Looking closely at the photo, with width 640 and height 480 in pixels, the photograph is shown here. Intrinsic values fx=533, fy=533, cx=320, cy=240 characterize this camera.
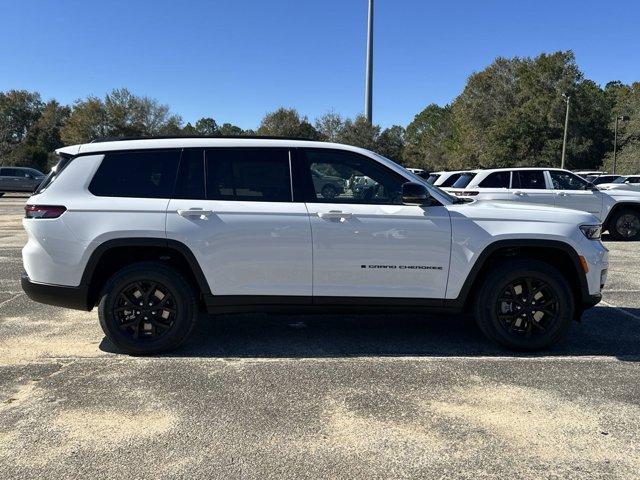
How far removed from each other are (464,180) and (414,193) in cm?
Result: 851

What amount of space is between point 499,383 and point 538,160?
2048 inches

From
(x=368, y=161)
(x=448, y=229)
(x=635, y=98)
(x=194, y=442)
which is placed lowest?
(x=194, y=442)

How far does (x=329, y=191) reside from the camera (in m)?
4.62

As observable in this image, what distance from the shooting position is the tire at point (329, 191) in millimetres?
4604

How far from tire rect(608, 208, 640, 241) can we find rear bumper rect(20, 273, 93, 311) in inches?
487

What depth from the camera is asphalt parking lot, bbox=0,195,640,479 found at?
2.97m

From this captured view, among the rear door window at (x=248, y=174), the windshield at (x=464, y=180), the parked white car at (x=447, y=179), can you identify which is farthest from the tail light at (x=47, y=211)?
the parked white car at (x=447, y=179)

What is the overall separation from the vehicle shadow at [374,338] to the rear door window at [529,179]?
6.59 m

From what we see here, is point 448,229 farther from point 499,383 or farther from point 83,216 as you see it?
point 83,216

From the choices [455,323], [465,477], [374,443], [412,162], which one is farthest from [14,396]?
[412,162]

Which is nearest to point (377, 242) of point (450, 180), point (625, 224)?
point (450, 180)

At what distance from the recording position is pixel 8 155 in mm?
52812

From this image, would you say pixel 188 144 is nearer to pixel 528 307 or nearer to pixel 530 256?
pixel 530 256

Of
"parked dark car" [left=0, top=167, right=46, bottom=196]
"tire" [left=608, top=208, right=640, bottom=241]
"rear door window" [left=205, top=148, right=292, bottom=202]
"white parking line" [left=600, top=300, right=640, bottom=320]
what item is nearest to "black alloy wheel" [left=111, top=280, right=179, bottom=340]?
"rear door window" [left=205, top=148, right=292, bottom=202]
